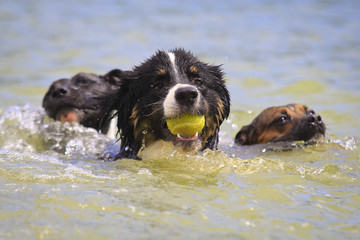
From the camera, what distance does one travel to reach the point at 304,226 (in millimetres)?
3971

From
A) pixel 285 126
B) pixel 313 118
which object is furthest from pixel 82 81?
pixel 313 118

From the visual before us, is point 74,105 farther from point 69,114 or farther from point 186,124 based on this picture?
point 186,124

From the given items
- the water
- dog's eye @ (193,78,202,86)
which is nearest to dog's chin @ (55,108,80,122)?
the water

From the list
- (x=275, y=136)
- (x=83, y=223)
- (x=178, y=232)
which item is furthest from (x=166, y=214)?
(x=275, y=136)

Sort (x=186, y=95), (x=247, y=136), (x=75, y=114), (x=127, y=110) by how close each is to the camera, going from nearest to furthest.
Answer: (x=186, y=95), (x=127, y=110), (x=247, y=136), (x=75, y=114)

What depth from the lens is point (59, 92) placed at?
7.76m

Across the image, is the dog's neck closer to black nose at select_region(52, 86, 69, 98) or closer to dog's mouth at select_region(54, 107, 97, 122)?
dog's mouth at select_region(54, 107, 97, 122)

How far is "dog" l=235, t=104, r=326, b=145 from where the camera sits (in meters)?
7.01

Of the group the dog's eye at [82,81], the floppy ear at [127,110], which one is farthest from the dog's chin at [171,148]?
the dog's eye at [82,81]

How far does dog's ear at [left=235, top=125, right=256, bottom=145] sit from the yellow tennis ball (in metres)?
2.21

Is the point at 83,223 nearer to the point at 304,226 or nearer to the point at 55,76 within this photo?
the point at 304,226

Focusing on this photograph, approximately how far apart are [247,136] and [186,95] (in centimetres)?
261

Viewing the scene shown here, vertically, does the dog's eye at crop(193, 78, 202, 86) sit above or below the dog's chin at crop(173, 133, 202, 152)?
above

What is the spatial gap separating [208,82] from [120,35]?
Result: 10.2m
